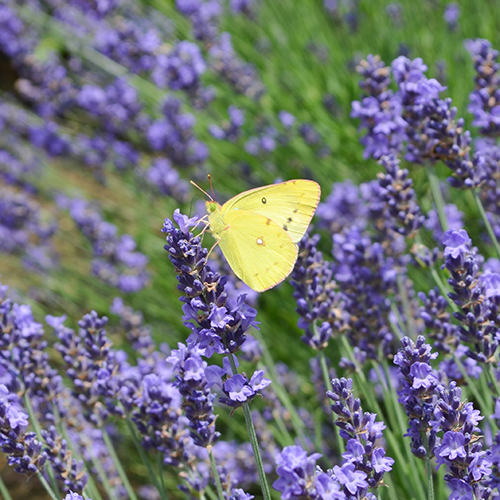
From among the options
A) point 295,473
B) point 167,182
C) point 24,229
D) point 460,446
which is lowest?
point 460,446

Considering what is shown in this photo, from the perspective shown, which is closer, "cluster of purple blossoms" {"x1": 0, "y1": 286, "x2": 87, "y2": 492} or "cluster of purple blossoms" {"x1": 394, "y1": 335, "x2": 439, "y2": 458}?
"cluster of purple blossoms" {"x1": 394, "y1": 335, "x2": 439, "y2": 458}

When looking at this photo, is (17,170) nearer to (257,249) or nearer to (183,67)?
(183,67)

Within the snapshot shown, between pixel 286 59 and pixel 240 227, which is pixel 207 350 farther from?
pixel 286 59

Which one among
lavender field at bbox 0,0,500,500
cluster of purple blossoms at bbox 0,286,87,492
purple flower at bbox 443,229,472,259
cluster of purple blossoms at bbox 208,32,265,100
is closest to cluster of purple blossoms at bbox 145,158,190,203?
lavender field at bbox 0,0,500,500

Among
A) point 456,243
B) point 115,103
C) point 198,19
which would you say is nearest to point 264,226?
point 456,243

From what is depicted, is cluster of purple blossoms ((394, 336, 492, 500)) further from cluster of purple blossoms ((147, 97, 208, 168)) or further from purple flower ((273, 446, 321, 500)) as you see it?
cluster of purple blossoms ((147, 97, 208, 168))

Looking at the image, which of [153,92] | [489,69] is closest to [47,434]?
[489,69]
